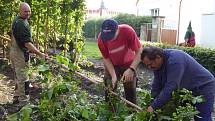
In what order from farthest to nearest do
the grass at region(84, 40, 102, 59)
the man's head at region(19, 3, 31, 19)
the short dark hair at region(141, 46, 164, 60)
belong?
the grass at region(84, 40, 102, 59)
the man's head at region(19, 3, 31, 19)
the short dark hair at region(141, 46, 164, 60)

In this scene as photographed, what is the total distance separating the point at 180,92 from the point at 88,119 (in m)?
1.02

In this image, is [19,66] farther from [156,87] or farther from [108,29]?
[156,87]

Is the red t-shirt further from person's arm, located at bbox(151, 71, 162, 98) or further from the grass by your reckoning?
the grass

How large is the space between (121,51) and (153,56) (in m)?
1.97

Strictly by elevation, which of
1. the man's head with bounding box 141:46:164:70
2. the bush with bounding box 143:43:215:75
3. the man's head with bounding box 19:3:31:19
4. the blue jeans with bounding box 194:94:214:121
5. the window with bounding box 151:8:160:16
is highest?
the man's head with bounding box 19:3:31:19

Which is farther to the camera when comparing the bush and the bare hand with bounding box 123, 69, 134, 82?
the bush

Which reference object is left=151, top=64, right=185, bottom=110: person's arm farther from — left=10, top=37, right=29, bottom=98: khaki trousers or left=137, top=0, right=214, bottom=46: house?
left=137, top=0, right=214, bottom=46: house

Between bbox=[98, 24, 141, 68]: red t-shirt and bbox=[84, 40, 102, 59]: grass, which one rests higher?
bbox=[98, 24, 141, 68]: red t-shirt

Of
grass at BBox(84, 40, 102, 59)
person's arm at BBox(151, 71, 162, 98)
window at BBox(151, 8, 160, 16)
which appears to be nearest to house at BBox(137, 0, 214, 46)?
window at BBox(151, 8, 160, 16)

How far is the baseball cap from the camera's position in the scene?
18.2ft

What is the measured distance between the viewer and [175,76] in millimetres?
4188

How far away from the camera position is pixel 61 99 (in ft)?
14.7

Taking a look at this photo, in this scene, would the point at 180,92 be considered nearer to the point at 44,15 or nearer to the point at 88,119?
the point at 88,119

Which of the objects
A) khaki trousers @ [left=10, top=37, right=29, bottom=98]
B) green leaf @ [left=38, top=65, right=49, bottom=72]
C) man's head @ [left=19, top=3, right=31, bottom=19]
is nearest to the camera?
green leaf @ [left=38, top=65, right=49, bottom=72]
